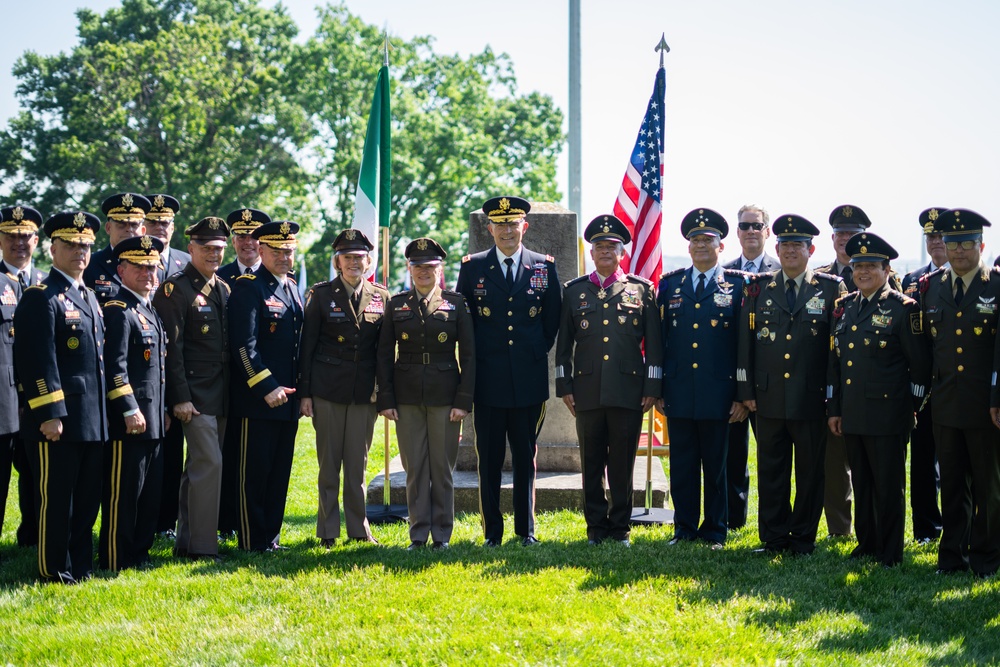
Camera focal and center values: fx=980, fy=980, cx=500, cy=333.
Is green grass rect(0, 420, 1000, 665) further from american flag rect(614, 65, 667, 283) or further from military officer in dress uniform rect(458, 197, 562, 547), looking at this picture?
american flag rect(614, 65, 667, 283)

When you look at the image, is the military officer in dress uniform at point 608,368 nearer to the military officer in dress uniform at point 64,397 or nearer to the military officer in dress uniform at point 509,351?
the military officer in dress uniform at point 509,351

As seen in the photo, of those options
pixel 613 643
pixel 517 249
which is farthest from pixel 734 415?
pixel 613 643

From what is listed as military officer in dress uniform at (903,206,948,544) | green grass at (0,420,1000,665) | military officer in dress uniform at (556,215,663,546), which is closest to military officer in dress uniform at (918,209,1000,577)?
green grass at (0,420,1000,665)

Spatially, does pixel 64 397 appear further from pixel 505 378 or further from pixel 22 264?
pixel 505 378

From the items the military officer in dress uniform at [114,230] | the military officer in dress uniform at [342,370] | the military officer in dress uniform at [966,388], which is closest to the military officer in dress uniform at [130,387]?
the military officer in dress uniform at [114,230]

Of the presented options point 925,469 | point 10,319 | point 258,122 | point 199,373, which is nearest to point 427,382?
point 199,373

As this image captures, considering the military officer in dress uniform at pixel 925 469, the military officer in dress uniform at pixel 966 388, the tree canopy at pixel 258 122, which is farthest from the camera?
the tree canopy at pixel 258 122

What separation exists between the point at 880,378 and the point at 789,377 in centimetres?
58

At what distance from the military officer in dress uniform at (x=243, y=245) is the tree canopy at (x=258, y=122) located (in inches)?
868

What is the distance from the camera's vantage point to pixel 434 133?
32531mm

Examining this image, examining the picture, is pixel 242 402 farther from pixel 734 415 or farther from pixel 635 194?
pixel 635 194

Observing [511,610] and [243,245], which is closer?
[511,610]

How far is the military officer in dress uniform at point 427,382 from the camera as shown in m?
6.61

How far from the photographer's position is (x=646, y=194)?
8609mm
